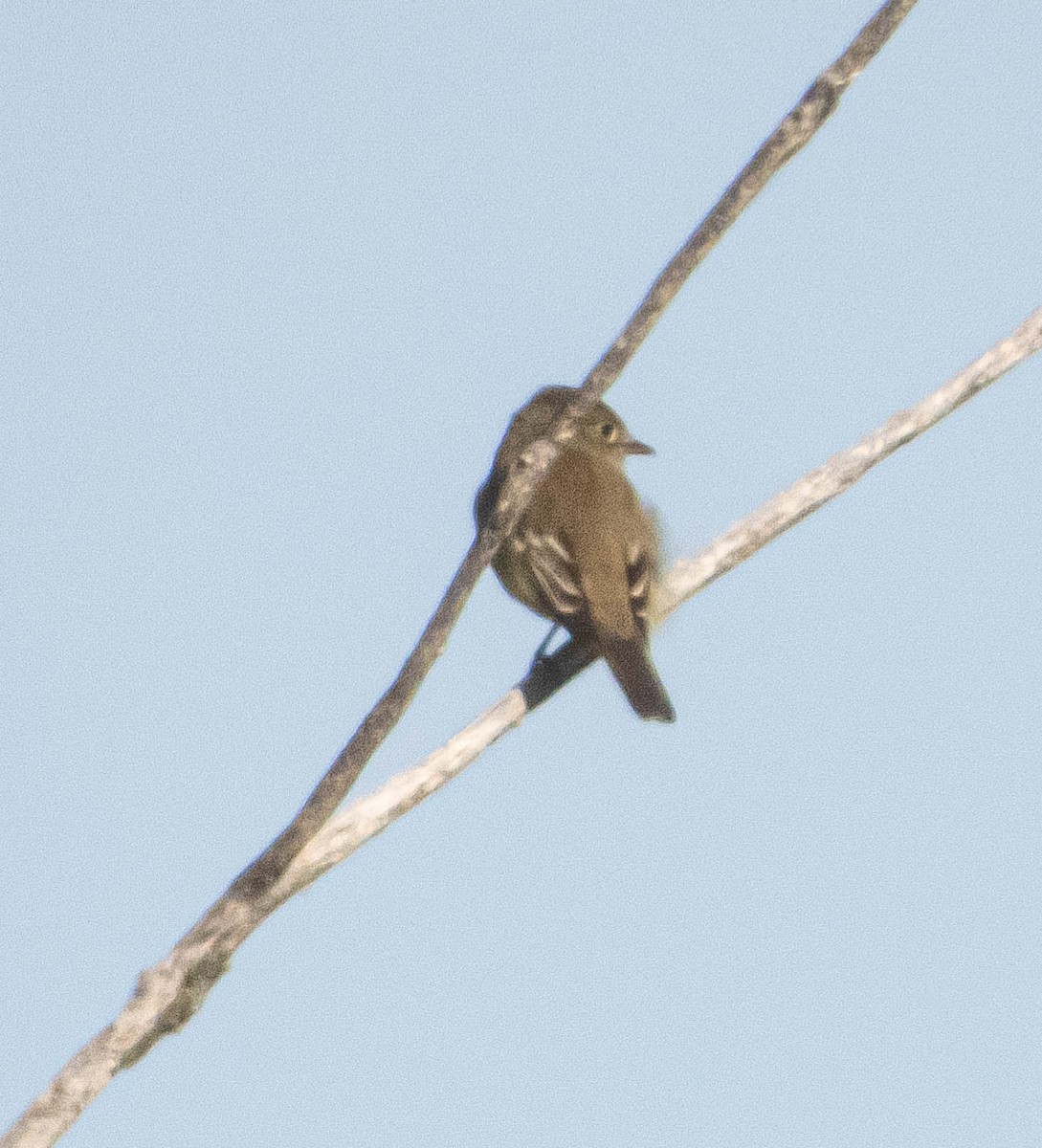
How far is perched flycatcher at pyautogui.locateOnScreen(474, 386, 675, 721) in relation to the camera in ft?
18.5

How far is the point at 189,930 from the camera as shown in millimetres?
3150

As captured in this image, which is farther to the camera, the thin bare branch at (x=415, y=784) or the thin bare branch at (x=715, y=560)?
the thin bare branch at (x=715, y=560)

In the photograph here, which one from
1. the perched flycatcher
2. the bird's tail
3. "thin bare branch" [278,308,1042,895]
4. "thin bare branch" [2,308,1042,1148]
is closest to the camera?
"thin bare branch" [2,308,1042,1148]

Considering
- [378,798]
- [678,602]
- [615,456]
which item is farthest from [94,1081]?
[615,456]

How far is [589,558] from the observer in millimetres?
5855

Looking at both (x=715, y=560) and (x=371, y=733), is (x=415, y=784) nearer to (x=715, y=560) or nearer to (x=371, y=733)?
(x=371, y=733)

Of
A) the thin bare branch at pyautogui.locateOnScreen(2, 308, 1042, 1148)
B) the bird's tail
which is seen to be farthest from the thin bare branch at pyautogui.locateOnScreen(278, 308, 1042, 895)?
the bird's tail

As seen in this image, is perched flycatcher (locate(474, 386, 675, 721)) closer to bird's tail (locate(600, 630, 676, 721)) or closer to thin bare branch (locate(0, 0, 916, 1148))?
bird's tail (locate(600, 630, 676, 721))

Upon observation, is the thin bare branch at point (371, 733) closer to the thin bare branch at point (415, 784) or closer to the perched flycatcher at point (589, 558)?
the thin bare branch at point (415, 784)

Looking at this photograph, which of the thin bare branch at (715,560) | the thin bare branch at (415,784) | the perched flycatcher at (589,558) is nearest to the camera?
the thin bare branch at (415,784)

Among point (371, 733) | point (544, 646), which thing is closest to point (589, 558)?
point (544, 646)

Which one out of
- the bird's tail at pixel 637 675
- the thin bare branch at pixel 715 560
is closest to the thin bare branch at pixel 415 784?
the thin bare branch at pixel 715 560

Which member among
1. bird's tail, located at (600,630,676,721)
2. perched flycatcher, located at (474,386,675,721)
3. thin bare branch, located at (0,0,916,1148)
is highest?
perched flycatcher, located at (474,386,675,721)

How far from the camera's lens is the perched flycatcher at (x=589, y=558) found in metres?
5.64
